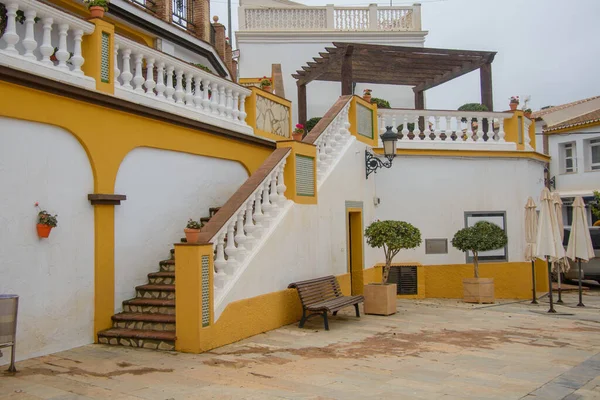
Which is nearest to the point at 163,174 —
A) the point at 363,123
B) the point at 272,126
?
the point at 272,126

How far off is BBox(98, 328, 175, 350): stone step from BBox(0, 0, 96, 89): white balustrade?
310 centimetres

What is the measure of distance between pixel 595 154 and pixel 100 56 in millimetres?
23729

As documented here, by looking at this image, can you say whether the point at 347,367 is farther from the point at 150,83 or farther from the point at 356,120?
the point at 356,120

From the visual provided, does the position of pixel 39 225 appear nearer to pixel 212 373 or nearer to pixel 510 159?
pixel 212 373

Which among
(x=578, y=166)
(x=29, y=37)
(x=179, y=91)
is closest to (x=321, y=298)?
(x=179, y=91)

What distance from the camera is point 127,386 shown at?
5.21 meters

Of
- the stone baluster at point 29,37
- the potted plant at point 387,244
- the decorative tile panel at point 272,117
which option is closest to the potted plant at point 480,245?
the potted plant at point 387,244

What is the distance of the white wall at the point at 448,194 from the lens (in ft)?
41.9

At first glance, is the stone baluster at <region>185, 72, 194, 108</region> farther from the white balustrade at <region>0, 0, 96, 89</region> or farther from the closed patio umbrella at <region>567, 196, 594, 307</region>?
the closed patio umbrella at <region>567, 196, 594, 307</region>

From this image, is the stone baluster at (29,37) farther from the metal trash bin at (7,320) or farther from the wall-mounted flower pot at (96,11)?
the metal trash bin at (7,320)

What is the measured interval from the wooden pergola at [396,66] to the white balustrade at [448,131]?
101 centimetres

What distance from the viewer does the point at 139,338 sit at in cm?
685

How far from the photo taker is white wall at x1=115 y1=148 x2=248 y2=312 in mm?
7582

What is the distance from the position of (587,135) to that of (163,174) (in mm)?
22361
